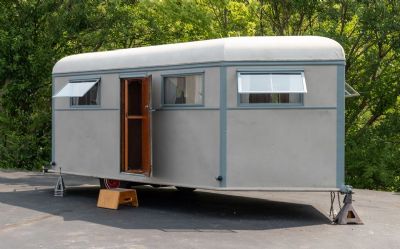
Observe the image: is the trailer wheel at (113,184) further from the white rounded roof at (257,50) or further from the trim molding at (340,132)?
the trim molding at (340,132)

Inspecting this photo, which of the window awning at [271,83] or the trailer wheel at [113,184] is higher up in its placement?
the window awning at [271,83]

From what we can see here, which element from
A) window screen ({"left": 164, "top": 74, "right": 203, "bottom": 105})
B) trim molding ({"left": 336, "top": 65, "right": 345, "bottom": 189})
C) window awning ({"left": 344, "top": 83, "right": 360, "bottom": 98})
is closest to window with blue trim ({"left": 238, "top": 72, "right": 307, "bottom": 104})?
trim molding ({"left": 336, "top": 65, "right": 345, "bottom": 189})

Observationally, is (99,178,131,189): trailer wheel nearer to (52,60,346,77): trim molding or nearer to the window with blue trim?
(52,60,346,77): trim molding

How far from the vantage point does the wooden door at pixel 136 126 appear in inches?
409

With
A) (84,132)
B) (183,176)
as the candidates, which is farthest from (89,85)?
(183,176)

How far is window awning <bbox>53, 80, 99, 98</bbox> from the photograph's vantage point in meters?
11.4

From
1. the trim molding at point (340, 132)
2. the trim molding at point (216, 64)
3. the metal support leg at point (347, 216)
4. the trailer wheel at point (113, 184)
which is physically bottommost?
the metal support leg at point (347, 216)

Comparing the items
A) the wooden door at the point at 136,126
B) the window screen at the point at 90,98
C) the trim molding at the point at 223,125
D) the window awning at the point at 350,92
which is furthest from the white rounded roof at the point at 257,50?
the window screen at the point at 90,98

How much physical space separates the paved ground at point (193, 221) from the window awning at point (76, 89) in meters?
2.13

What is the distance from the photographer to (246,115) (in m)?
9.53

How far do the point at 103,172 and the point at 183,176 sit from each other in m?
1.99

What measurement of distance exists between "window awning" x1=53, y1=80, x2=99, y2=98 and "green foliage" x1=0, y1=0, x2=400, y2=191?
306 inches

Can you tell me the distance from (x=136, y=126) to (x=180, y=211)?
1.86m

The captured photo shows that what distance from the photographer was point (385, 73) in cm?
1842
